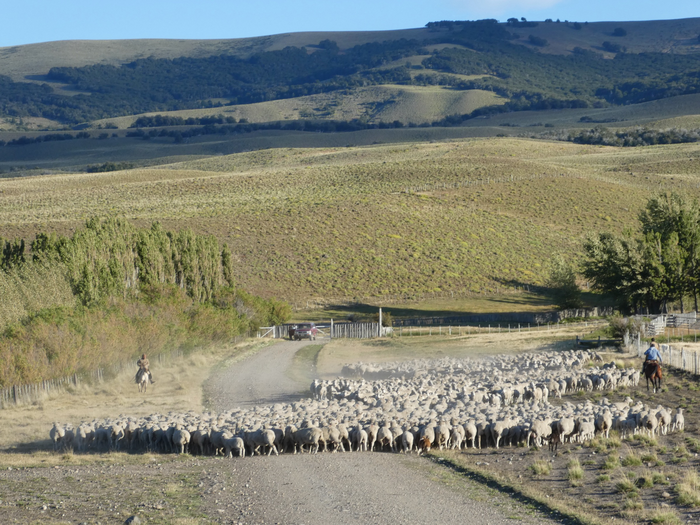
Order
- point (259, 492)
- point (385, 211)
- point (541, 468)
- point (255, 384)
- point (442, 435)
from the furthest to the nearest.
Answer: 1. point (385, 211)
2. point (255, 384)
3. point (442, 435)
4. point (541, 468)
5. point (259, 492)

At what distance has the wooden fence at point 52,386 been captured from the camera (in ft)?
88.2

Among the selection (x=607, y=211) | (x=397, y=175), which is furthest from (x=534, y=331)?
(x=397, y=175)

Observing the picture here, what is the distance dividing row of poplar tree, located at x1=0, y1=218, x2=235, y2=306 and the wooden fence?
6.30 meters

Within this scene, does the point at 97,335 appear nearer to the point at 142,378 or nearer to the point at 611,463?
the point at 142,378

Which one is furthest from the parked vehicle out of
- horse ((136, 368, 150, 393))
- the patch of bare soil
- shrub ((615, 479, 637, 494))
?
shrub ((615, 479, 637, 494))

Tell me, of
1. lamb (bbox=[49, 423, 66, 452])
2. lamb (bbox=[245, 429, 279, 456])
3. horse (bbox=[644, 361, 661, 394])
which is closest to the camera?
lamb (bbox=[245, 429, 279, 456])

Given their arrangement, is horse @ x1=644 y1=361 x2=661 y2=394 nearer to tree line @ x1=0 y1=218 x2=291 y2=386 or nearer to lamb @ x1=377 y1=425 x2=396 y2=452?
lamb @ x1=377 y1=425 x2=396 y2=452

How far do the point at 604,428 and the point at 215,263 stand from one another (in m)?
38.9

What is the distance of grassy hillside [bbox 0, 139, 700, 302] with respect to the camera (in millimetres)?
77875

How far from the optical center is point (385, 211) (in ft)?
312

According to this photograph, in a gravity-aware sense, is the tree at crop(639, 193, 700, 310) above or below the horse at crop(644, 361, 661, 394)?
above

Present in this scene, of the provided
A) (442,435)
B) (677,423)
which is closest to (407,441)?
(442,435)

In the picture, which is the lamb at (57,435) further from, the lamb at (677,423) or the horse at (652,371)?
the horse at (652,371)

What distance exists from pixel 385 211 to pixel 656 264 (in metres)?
47.7
